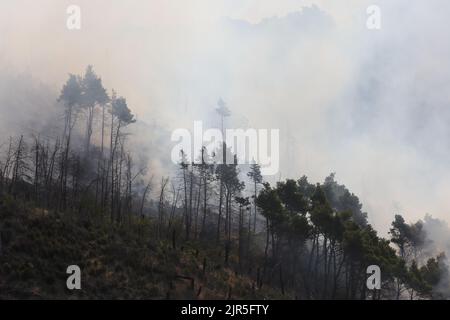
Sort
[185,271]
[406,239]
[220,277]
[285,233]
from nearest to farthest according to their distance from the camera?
1. [185,271]
2. [220,277]
3. [285,233]
4. [406,239]

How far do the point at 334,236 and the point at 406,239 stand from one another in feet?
71.1

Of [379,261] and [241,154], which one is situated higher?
[241,154]

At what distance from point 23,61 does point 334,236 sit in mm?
102172

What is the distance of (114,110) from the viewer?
71.7 meters

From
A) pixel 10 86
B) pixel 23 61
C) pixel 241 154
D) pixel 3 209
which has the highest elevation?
pixel 23 61

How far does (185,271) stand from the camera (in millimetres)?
31156
